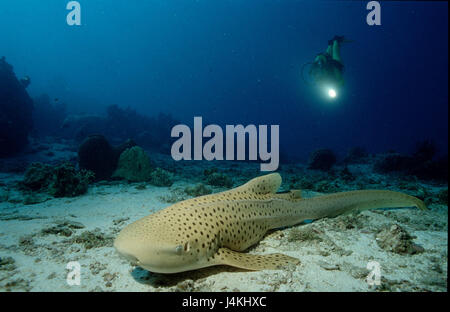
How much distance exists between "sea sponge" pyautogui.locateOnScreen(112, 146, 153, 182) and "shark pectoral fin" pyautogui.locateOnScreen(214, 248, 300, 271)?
6957 mm

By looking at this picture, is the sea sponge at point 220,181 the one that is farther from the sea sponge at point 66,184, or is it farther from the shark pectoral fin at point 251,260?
the shark pectoral fin at point 251,260

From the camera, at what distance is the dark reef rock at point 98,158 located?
966 centimetres

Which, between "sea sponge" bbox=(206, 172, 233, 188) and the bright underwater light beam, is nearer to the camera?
"sea sponge" bbox=(206, 172, 233, 188)

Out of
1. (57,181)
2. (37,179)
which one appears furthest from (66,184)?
(37,179)

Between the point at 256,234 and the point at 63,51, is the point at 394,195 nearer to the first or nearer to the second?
the point at 256,234

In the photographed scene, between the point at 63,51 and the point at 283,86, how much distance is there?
572 ft

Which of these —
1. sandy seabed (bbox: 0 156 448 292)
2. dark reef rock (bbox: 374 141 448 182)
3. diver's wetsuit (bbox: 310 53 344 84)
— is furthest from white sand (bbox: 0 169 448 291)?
dark reef rock (bbox: 374 141 448 182)

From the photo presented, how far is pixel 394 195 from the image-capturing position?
14.5 feet

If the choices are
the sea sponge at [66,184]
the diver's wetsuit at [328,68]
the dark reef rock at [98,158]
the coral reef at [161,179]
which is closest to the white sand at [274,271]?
the sea sponge at [66,184]

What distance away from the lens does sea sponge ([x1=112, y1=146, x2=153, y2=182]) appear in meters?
9.12

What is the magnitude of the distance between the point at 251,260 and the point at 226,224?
54cm

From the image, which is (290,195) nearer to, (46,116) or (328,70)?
(328,70)

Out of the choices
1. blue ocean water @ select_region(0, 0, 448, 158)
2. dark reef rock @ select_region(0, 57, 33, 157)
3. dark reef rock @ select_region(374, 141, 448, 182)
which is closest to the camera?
dark reef rock @ select_region(374, 141, 448, 182)

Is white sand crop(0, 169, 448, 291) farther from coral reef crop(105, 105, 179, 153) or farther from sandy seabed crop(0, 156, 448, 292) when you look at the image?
coral reef crop(105, 105, 179, 153)
